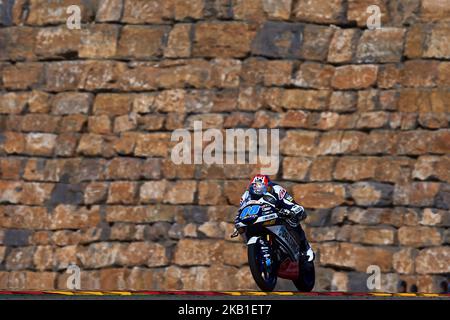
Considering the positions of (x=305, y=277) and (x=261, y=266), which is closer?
(x=261, y=266)

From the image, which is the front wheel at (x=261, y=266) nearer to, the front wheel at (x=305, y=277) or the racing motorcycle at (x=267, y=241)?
the racing motorcycle at (x=267, y=241)

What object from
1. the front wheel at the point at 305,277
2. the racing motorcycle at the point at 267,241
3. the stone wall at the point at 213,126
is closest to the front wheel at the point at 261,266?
the racing motorcycle at the point at 267,241

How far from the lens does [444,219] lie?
1766 centimetres

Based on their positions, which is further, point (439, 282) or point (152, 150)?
point (152, 150)

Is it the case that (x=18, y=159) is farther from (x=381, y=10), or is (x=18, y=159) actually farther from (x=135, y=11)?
(x=381, y=10)

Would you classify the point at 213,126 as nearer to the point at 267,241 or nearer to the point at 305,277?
the point at 305,277

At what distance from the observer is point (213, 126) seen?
1872 cm

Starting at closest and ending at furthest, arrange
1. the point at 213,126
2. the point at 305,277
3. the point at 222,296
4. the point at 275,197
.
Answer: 1. the point at 222,296
2. the point at 275,197
3. the point at 305,277
4. the point at 213,126

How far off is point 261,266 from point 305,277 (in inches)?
50.6

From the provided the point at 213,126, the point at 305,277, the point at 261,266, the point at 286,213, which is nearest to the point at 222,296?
the point at 261,266

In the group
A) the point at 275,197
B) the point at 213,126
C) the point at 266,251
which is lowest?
the point at 266,251

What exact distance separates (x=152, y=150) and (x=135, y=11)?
2.20 m

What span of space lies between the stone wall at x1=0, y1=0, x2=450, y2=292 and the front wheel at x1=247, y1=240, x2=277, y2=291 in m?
2.87
